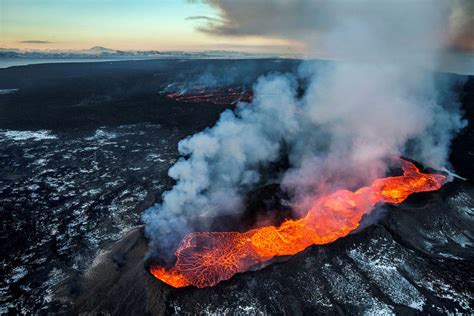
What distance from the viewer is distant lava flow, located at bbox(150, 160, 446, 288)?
14469 millimetres

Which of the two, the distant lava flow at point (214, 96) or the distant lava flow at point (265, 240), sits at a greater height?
the distant lava flow at point (214, 96)

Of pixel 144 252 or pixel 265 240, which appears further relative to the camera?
pixel 265 240

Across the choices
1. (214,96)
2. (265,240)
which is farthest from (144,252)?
(214,96)

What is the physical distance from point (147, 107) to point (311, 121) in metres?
35.7

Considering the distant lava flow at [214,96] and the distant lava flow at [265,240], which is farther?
the distant lava flow at [214,96]

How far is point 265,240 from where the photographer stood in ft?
54.6

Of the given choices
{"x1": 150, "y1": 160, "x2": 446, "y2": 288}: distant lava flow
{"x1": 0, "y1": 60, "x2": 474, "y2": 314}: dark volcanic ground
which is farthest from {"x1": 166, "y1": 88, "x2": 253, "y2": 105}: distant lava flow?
{"x1": 150, "y1": 160, "x2": 446, "y2": 288}: distant lava flow

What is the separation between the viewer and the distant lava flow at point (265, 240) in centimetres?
1447

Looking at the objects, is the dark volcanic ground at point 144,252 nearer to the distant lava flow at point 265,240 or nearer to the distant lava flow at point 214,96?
the distant lava flow at point 265,240

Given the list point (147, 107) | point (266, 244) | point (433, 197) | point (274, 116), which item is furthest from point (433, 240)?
point (147, 107)

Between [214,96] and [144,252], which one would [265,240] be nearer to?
[144,252]

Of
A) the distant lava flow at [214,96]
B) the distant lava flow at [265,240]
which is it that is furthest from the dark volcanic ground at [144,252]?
the distant lava flow at [214,96]

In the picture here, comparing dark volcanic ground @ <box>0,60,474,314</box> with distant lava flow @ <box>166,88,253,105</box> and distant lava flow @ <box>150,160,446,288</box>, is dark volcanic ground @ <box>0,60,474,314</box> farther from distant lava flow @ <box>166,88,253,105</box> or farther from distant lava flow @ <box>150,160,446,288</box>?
distant lava flow @ <box>166,88,253,105</box>

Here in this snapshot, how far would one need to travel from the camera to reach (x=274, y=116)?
36062mm
